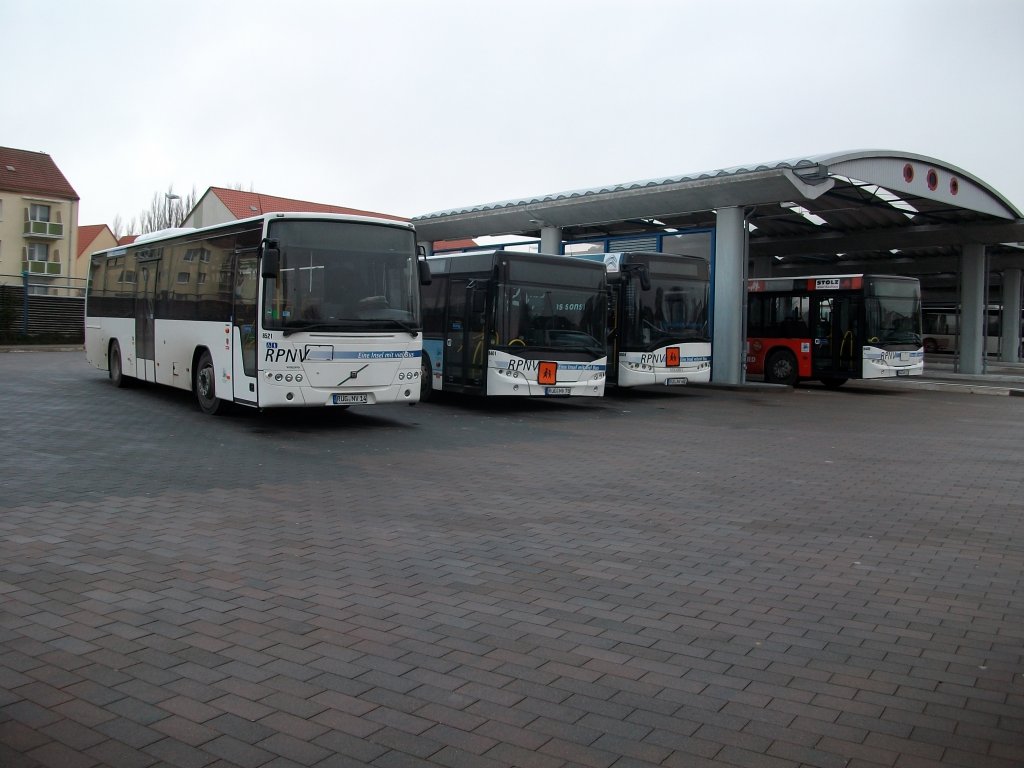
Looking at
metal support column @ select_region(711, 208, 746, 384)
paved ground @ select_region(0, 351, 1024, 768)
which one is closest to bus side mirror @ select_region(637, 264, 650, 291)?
metal support column @ select_region(711, 208, 746, 384)

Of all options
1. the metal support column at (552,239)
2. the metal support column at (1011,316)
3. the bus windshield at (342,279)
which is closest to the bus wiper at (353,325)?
the bus windshield at (342,279)

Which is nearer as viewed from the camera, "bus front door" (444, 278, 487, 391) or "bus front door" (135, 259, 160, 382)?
"bus front door" (444, 278, 487, 391)

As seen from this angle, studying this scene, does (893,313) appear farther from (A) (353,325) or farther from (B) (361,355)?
(A) (353,325)

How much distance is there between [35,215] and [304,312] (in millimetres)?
59144

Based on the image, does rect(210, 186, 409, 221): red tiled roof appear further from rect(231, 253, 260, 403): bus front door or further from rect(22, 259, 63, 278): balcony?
rect(231, 253, 260, 403): bus front door

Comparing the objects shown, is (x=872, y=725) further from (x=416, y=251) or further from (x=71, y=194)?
(x=71, y=194)

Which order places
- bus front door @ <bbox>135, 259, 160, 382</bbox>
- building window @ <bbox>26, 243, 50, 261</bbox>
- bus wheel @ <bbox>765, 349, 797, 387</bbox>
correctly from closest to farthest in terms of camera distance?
1. bus front door @ <bbox>135, 259, 160, 382</bbox>
2. bus wheel @ <bbox>765, 349, 797, 387</bbox>
3. building window @ <bbox>26, 243, 50, 261</bbox>

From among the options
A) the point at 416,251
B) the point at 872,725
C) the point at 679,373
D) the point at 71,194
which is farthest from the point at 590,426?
the point at 71,194

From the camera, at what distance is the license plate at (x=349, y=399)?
12.9m

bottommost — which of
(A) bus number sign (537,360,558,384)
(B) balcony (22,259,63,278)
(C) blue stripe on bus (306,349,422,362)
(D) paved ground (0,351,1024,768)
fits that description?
(D) paved ground (0,351,1024,768)

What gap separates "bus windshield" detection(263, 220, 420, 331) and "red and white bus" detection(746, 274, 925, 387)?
1420 centimetres

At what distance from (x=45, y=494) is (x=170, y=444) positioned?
3.40 m

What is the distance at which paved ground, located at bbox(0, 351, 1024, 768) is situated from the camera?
3682 millimetres

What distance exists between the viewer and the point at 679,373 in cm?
2008
